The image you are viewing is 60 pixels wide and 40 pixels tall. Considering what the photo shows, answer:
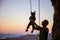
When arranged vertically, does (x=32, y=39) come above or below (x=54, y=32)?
below

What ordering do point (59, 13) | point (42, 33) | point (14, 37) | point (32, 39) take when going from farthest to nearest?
point (14, 37)
point (32, 39)
point (59, 13)
point (42, 33)

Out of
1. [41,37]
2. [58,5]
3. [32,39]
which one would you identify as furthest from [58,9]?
[32,39]

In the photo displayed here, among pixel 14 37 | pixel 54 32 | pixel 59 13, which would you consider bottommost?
pixel 14 37

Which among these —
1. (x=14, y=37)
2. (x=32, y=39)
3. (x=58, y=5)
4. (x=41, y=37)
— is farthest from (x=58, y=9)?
(x=14, y=37)

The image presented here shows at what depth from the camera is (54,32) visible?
5062 millimetres

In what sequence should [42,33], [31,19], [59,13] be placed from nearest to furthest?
[42,33], [59,13], [31,19]

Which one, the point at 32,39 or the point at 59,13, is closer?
the point at 59,13

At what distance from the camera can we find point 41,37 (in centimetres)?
445

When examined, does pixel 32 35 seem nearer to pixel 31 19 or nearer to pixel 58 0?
pixel 31 19

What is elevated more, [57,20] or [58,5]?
[58,5]

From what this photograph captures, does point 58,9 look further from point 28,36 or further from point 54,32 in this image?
point 28,36

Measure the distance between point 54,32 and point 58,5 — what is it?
57 cm

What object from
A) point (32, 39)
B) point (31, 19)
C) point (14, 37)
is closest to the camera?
point (31, 19)

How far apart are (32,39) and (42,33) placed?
3.29 m
